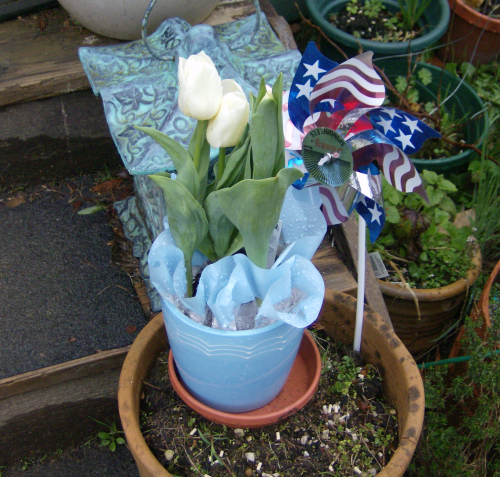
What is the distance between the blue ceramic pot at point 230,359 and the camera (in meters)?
0.74

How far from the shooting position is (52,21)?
151cm

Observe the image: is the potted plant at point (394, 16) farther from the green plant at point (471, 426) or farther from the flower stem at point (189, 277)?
the flower stem at point (189, 277)

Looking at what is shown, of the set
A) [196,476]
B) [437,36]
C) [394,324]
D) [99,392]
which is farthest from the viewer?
[437,36]

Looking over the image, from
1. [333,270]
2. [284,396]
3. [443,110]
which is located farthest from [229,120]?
[443,110]

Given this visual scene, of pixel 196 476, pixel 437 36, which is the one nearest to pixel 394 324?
pixel 196 476

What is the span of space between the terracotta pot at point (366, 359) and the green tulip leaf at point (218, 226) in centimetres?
28

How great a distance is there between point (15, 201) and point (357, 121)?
1.17 m

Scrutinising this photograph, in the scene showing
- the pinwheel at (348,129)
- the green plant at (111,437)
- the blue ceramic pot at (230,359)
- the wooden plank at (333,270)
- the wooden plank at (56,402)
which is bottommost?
the green plant at (111,437)

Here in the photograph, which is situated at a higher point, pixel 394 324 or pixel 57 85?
pixel 57 85

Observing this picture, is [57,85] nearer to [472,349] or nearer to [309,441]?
[309,441]

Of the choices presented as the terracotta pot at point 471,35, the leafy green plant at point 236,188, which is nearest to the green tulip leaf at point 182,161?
the leafy green plant at point 236,188

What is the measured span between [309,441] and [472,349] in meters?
0.45

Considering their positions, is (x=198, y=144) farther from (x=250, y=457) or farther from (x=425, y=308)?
(x=425, y=308)

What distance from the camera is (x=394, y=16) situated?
1.95 m
